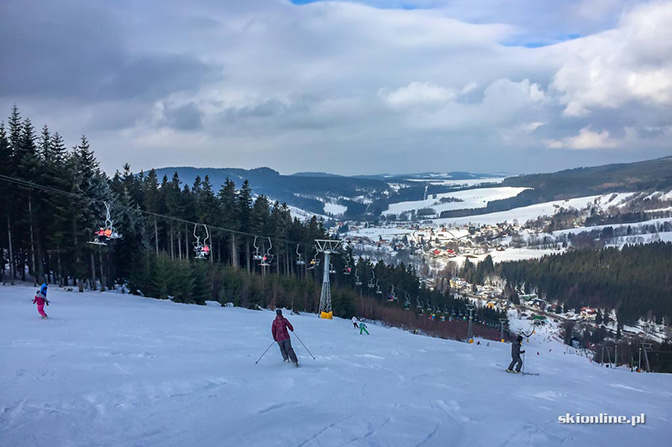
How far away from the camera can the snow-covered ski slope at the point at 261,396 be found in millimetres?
7703

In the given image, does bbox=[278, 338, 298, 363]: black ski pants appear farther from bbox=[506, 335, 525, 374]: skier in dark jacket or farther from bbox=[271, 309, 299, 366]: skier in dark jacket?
bbox=[506, 335, 525, 374]: skier in dark jacket

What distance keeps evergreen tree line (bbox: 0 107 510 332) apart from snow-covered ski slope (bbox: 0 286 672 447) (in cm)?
1164

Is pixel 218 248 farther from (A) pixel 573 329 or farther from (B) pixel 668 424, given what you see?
(A) pixel 573 329

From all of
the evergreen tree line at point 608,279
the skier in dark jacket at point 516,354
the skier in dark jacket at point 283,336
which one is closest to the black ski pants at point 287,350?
the skier in dark jacket at point 283,336

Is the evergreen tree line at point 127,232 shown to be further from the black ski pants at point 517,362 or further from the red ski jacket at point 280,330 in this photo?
the black ski pants at point 517,362

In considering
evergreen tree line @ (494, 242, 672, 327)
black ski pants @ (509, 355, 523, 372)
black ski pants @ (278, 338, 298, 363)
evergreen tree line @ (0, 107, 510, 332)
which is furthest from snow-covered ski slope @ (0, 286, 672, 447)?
evergreen tree line @ (494, 242, 672, 327)

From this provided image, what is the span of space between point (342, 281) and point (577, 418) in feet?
201

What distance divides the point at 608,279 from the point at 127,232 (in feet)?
482

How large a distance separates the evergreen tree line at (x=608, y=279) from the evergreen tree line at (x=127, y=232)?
105 metres

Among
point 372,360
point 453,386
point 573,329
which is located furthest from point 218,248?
point 573,329

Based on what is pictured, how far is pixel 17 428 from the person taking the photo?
7.13 meters

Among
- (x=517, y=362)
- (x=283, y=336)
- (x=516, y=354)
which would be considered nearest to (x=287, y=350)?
(x=283, y=336)

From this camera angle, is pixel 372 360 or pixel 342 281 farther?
pixel 342 281

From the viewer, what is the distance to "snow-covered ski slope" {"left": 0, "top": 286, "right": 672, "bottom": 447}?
7703 millimetres
